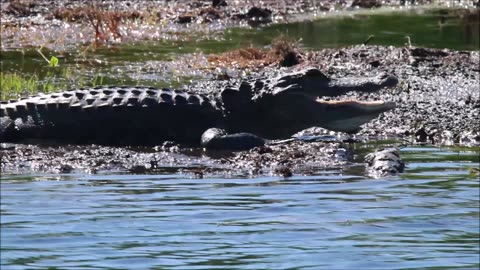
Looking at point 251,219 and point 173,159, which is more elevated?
point 251,219

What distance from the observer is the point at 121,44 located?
16.6 meters

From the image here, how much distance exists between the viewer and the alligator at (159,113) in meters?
9.92

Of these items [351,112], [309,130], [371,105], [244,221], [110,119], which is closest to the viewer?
[244,221]

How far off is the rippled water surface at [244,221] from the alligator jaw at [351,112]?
757 mm

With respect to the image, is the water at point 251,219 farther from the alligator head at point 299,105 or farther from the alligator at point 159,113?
the alligator at point 159,113

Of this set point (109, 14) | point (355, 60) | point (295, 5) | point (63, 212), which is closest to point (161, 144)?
point (63, 212)

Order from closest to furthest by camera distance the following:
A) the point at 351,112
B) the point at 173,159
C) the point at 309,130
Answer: the point at 173,159
the point at 351,112
the point at 309,130

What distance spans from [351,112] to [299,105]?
486mm

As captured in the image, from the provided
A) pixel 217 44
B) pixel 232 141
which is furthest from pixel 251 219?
pixel 217 44

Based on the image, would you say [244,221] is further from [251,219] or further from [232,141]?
[232,141]

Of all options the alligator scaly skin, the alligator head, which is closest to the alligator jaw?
the alligator head

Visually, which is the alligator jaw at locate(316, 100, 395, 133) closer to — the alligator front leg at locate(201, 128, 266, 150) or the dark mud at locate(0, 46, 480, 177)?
the dark mud at locate(0, 46, 480, 177)

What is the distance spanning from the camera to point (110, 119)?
9.95 metres

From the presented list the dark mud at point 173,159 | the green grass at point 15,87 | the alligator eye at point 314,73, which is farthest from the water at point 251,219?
the green grass at point 15,87
